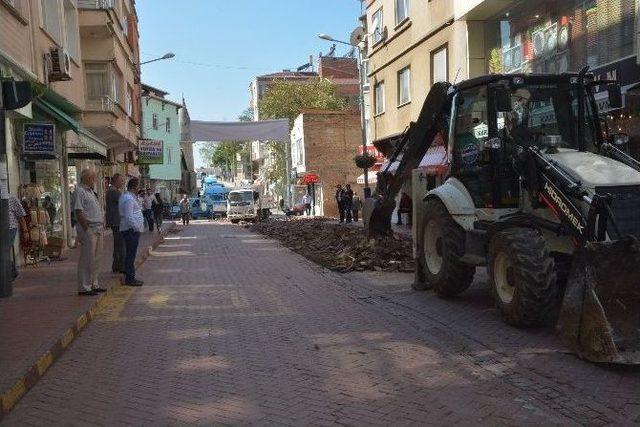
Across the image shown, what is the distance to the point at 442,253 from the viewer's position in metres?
8.45

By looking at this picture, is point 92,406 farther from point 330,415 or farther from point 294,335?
point 294,335

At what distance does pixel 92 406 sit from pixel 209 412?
36.8 inches

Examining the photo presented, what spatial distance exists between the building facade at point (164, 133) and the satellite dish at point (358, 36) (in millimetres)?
32171

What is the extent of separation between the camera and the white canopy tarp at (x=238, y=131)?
2466 cm

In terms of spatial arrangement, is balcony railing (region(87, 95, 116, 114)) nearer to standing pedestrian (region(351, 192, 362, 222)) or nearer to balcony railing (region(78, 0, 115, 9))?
balcony railing (region(78, 0, 115, 9))

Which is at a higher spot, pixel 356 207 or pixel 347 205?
pixel 347 205

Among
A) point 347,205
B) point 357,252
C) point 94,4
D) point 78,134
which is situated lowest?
point 357,252

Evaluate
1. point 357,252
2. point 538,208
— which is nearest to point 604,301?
point 538,208

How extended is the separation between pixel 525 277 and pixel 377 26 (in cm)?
2150

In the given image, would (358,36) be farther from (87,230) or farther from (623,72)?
(87,230)

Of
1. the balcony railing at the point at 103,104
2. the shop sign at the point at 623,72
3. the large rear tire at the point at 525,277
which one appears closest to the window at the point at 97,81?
the balcony railing at the point at 103,104

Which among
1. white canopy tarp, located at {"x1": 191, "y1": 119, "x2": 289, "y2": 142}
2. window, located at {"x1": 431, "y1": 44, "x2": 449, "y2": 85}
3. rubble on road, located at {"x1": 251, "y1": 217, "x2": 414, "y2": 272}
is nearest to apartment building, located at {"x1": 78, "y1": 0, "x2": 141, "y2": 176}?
white canopy tarp, located at {"x1": 191, "y1": 119, "x2": 289, "y2": 142}

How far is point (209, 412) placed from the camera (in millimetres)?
4453

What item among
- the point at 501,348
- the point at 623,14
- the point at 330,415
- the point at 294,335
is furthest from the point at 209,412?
the point at 623,14
